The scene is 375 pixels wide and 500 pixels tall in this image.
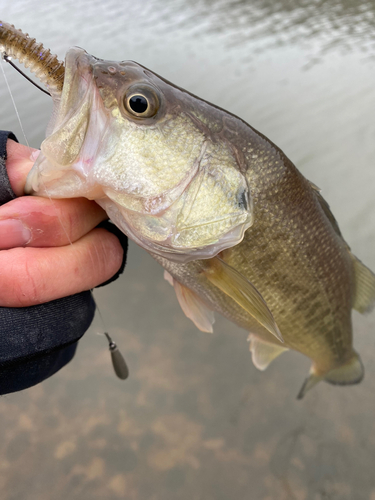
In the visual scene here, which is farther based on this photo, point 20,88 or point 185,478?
point 20,88

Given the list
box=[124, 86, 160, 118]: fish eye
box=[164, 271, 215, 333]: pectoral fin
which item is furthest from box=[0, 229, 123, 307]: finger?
box=[124, 86, 160, 118]: fish eye

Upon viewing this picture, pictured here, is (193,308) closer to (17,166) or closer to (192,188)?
(192,188)

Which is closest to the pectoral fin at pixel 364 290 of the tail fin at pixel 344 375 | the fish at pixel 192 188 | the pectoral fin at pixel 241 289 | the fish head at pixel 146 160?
the fish at pixel 192 188

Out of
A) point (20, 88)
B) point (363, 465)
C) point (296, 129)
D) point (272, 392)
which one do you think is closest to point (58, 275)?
point (272, 392)

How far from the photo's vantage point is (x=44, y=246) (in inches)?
39.1

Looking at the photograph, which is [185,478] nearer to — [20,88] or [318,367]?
[318,367]

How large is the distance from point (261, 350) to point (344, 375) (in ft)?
1.88

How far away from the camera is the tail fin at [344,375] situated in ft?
6.03

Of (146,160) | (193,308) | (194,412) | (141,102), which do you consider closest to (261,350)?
(193,308)

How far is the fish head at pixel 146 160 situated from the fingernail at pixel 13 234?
10 centimetres

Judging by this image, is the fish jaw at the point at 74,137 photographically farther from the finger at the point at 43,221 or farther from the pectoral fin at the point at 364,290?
the pectoral fin at the point at 364,290

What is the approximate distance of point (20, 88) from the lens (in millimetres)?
4734

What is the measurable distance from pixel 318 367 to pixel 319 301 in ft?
1.82

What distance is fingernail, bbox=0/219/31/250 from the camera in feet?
2.97
